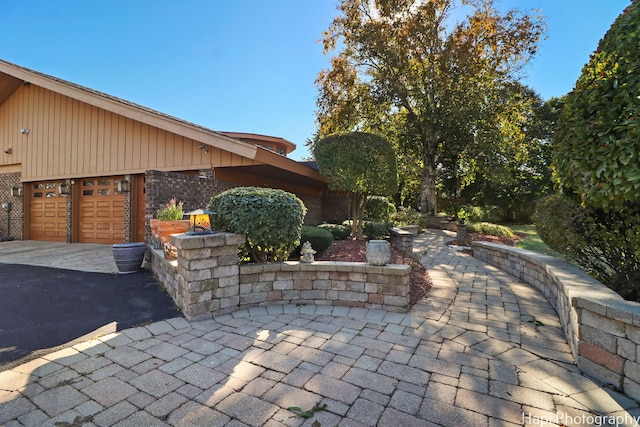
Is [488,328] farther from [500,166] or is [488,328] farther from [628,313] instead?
[500,166]

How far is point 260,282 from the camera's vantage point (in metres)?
3.88

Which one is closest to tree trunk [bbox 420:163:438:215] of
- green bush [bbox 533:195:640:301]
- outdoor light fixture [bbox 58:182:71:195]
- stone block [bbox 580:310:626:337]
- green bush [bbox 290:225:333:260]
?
green bush [bbox 290:225:333:260]

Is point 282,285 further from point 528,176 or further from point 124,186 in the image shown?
point 528,176

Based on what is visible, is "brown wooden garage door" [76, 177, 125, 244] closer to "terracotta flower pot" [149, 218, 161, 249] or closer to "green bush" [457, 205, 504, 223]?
"terracotta flower pot" [149, 218, 161, 249]

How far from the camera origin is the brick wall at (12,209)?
11.0 meters

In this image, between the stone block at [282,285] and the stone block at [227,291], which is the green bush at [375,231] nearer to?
the stone block at [282,285]

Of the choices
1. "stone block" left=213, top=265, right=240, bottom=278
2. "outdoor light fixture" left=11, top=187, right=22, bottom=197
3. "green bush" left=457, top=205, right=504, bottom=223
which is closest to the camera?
"stone block" left=213, top=265, right=240, bottom=278

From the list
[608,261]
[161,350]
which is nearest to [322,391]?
[161,350]

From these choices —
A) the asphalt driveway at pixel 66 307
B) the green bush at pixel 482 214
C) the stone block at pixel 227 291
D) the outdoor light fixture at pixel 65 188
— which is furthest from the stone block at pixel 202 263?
the green bush at pixel 482 214

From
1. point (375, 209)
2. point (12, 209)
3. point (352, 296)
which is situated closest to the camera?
point (352, 296)

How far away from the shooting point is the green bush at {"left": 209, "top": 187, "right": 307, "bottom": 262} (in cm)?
380

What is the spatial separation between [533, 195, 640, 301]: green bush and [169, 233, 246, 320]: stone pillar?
3.95 meters

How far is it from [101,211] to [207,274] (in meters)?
8.64

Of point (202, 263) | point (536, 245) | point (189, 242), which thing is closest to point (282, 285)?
point (202, 263)
